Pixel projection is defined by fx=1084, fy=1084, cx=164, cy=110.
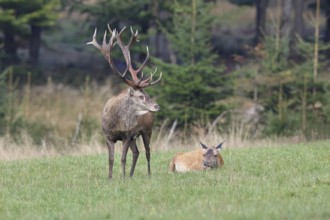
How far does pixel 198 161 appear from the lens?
1827cm

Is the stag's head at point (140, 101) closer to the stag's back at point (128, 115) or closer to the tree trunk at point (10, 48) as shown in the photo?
the stag's back at point (128, 115)

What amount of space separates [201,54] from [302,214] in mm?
17135

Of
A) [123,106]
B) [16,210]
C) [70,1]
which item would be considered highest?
[70,1]

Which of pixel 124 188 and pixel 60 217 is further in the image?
pixel 124 188

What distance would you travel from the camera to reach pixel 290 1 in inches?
1783

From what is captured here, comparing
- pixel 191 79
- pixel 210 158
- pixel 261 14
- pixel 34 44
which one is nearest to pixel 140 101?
pixel 210 158

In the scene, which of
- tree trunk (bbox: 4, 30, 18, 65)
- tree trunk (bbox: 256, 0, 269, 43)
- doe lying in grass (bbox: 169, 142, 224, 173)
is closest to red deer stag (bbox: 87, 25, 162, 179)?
doe lying in grass (bbox: 169, 142, 224, 173)

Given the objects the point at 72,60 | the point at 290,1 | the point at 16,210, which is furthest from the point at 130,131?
the point at 72,60

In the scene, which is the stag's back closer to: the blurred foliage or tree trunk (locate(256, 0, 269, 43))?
the blurred foliage

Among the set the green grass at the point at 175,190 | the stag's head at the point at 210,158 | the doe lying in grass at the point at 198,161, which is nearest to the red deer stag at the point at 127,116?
the green grass at the point at 175,190

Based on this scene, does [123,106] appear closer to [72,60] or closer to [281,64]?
[281,64]

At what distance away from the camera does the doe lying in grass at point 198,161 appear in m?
18.0

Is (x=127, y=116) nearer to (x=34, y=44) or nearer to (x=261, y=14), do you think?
(x=34, y=44)

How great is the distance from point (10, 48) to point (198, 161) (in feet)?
97.8
